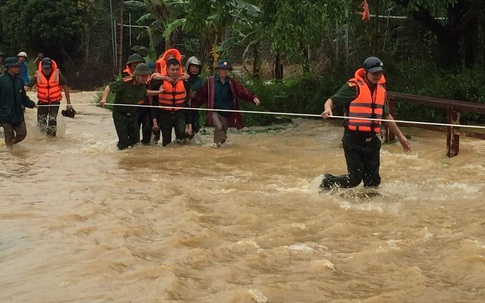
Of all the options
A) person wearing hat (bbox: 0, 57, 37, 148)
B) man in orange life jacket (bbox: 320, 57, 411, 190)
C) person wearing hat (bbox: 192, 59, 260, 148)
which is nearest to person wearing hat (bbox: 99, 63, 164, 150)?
person wearing hat (bbox: 192, 59, 260, 148)

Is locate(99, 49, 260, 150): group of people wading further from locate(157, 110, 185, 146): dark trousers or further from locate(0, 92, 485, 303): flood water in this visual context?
locate(0, 92, 485, 303): flood water

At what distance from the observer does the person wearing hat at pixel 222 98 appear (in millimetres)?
12805

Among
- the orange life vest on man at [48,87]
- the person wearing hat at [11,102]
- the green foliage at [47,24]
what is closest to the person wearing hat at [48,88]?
the orange life vest on man at [48,87]

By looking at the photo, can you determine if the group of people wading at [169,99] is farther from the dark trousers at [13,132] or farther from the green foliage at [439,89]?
the green foliage at [439,89]

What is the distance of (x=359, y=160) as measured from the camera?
815cm

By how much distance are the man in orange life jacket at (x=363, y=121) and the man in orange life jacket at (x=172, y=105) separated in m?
4.80

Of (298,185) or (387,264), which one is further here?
(298,185)

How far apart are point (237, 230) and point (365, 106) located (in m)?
2.22

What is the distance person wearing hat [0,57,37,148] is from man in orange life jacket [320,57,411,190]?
21.8 ft

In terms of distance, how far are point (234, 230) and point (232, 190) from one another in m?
1.93

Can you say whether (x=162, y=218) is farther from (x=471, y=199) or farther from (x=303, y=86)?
(x=303, y=86)

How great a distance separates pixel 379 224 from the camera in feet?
23.0

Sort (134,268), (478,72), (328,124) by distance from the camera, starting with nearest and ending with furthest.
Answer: (134,268) < (478,72) < (328,124)

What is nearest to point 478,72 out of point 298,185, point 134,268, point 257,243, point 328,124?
point 328,124
